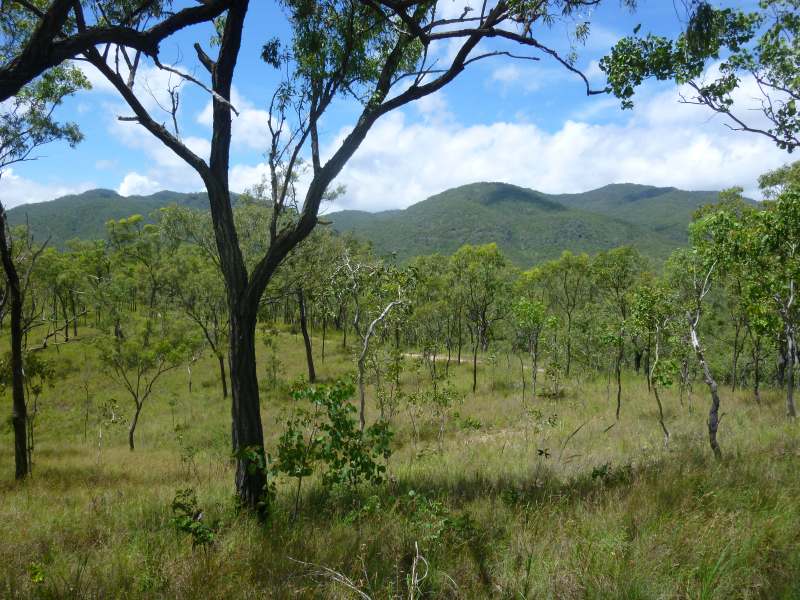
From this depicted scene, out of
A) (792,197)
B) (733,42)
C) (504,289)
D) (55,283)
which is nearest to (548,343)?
(504,289)

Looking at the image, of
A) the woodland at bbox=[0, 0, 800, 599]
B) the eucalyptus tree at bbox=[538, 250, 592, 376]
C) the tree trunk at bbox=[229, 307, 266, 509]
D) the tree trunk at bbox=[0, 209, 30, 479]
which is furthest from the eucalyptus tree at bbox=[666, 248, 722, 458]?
the tree trunk at bbox=[0, 209, 30, 479]

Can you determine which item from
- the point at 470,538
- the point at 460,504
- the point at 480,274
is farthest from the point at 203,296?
the point at 470,538

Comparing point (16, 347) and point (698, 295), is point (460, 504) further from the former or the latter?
point (16, 347)

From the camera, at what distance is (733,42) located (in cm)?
636

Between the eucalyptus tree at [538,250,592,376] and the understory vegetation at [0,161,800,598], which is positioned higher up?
the eucalyptus tree at [538,250,592,376]

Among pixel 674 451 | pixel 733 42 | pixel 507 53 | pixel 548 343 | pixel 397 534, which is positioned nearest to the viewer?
pixel 397 534

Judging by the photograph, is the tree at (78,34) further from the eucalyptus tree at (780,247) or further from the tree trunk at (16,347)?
the eucalyptus tree at (780,247)

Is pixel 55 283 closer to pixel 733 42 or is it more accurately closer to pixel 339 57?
pixel 339 57

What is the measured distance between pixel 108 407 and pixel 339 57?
23834 mm

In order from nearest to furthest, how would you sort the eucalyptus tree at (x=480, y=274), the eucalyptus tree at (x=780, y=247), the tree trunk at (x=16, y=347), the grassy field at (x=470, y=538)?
the grassy field at (x=470, y=538)
the eucalyptus tree at (x=780, y=247)
the tree trunk at (x=16, y=347)
the eucalyptus tree at (x=480, y=274)

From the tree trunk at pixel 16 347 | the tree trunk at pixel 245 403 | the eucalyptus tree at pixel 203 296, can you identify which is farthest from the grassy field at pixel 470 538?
the eucalyptus tree at pixel 203 296

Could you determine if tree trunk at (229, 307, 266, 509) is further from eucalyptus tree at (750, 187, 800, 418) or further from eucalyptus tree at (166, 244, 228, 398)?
eucalyptus tree at (166, 244, 228, 398)

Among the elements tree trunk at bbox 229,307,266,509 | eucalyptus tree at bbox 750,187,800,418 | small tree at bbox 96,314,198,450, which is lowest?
small tree at bbox 96,314,198,450

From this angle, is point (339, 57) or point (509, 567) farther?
point (339, 57)
